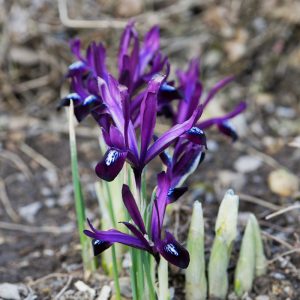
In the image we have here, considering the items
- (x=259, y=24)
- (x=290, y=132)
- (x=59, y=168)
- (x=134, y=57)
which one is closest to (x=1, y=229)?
(x=59, y=168)

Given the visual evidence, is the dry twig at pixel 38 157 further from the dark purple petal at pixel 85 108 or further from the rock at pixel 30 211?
the dark purple petal at pixel 85 108

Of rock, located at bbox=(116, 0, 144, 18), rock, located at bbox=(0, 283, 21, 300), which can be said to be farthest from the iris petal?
rock, located at bbox=(116, 0, 144, 18)

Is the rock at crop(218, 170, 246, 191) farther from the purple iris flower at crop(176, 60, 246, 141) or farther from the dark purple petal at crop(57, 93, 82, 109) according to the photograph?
the dark purple petal at crop(57, 93, 82, 109)

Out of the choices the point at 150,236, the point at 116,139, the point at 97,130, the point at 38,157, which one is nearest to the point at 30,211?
the point at 38,157

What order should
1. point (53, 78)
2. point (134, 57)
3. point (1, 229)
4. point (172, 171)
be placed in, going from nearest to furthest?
point (172, 171)
point (134, 57)
point (1, 229)
point (53, 78)

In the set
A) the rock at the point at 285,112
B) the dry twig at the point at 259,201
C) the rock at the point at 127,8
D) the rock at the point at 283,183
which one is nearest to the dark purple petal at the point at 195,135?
the dry twig at the point at 259,201

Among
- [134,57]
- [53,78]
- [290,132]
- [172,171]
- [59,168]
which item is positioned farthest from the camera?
[53,78]

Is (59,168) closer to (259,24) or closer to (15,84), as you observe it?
(15,84)

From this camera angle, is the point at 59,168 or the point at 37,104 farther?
the point at 37,104
